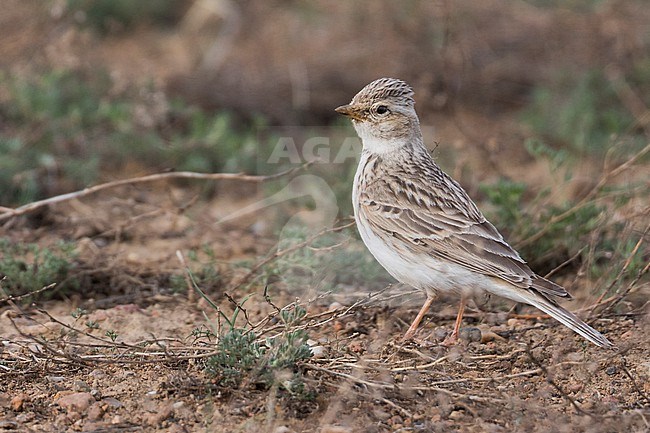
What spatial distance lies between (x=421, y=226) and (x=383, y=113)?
0.91m

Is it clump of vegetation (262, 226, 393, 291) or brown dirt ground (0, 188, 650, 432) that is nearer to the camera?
brown dirt ground (0, 188, 650, 432)

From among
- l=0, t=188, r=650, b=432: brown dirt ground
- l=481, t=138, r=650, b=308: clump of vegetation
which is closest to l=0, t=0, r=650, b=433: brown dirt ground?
l=0, t=188, r=650, b=432: brown dirt ground

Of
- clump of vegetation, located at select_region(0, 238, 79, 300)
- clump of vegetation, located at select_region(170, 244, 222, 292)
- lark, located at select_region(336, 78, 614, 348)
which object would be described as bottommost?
clump of vegetation, located at select_region(170, 244, 222, 292)

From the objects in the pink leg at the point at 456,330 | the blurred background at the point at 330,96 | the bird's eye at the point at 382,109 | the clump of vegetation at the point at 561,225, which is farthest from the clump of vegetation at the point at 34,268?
the clump of vegetation at the point at 561,225

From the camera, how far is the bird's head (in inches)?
227

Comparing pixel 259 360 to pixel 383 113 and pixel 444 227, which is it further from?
pixel 383 113

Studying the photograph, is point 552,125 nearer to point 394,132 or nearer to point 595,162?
point 595,162

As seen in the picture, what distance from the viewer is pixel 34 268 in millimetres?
5734

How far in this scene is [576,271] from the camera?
6.33 m

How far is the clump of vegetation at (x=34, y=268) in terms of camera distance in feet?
18.6

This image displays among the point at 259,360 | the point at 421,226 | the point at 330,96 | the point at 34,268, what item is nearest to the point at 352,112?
the point at 421,226

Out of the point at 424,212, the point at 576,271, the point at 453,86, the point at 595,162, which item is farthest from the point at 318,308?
the point at 453,86

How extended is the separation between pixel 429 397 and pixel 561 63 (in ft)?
22.9

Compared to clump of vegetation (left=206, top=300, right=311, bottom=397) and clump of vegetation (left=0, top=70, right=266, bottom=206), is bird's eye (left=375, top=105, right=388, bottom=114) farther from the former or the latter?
clump of vegetation (left=0, top=70, right=266, bottom=206)
